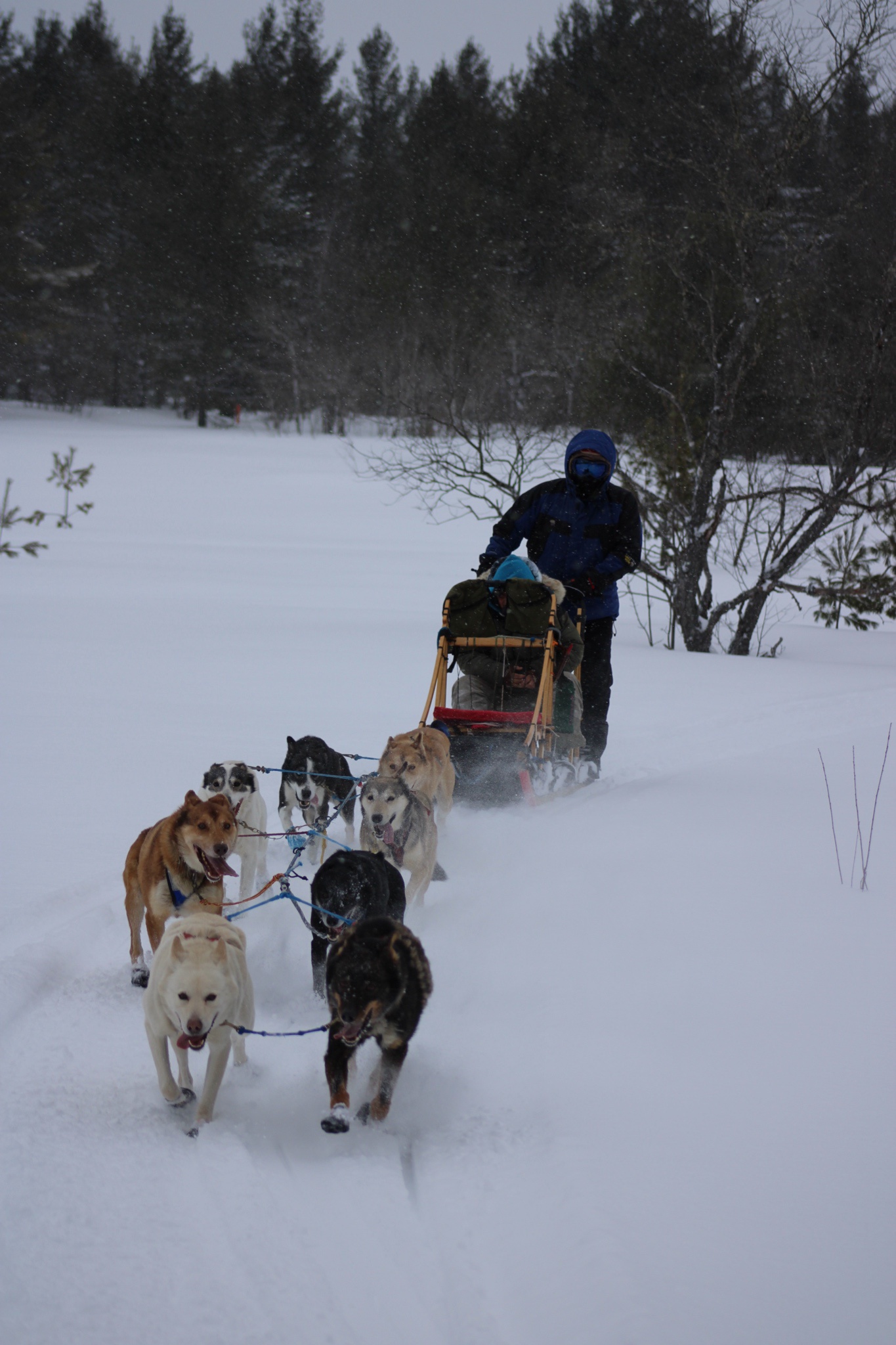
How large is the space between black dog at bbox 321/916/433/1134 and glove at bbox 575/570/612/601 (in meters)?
3.17

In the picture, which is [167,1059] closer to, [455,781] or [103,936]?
[103,936]

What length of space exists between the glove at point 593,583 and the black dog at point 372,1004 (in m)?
3.17

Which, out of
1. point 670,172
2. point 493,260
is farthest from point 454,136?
point 670,172

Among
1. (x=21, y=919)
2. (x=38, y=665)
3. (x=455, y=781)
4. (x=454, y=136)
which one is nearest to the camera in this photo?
(x=21, y=919)

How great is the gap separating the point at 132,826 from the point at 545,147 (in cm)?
3284

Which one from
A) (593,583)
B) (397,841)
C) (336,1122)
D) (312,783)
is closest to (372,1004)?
(336,1122)

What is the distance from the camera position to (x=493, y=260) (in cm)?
3047

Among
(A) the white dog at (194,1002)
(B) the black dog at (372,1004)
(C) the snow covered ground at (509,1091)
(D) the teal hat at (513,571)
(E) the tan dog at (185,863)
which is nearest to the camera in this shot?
(C) the snow covered ground at (509,1091)

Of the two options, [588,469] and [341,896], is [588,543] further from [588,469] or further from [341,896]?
[341,896]

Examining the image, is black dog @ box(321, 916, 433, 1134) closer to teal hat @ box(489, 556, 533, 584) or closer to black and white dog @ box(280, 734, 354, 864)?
black and white dog @ box(280, 734, 354, 864)

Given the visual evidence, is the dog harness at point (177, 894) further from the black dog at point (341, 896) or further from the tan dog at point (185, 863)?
the black dog at point (341, 896)

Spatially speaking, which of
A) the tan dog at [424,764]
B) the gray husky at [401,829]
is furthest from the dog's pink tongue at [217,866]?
the tan dog at [424,764]

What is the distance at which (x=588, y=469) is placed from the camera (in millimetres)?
5285

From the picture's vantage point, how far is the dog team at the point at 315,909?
2371mm
